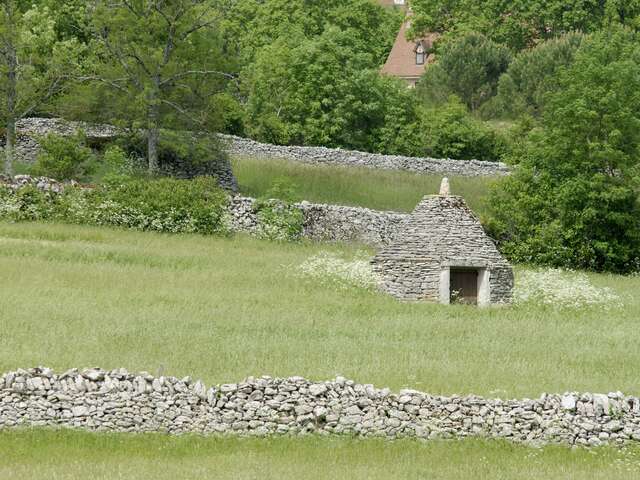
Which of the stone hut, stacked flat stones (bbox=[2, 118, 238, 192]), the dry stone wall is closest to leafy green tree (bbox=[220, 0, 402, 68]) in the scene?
stacked flat stones (bbox=[2, 118, 238, 192])

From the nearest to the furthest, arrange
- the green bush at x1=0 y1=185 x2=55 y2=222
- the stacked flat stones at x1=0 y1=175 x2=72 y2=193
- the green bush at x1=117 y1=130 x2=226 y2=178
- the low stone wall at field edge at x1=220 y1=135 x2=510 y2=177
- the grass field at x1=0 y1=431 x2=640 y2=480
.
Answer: the grass field at x1=0 y1=431 x2=640 y2=480, the green bush at x1=0 y1=185 x2=55 y2=222, the stacked flat stones at x1=0 y1=175 x2=72 y2=193, the green bush at x1=117 y1=130 x2=226 y2=178, the low stone wall at field edge at x1=220 y1=135 x2=510 y2=177

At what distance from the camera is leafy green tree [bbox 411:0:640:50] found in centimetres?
10075

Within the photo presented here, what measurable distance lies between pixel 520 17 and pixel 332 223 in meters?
59.2

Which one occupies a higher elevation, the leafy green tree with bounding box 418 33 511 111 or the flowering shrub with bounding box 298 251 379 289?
the leafy green tree with bounding box 418 33 511 111

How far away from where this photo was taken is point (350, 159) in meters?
68.2

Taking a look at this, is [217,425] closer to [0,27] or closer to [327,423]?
[327,423]

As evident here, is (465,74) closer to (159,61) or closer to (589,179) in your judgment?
(159,61)

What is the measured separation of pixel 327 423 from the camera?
21.0 meters

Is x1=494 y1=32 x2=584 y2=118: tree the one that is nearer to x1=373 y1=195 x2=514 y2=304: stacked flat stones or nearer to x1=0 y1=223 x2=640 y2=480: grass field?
x1=0 y1=223 x2=640 y2=480: grass field

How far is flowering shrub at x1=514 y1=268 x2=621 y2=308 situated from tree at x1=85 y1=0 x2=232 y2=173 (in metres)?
23.5

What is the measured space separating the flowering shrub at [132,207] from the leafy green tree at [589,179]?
12.5 metres

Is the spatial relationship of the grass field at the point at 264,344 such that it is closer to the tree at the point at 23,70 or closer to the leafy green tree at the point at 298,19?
the tree at the point at 23,70

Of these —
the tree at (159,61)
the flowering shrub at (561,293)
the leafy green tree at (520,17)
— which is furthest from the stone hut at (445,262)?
the leafy green tree at (520,17)

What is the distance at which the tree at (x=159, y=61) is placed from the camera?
5753 cm
